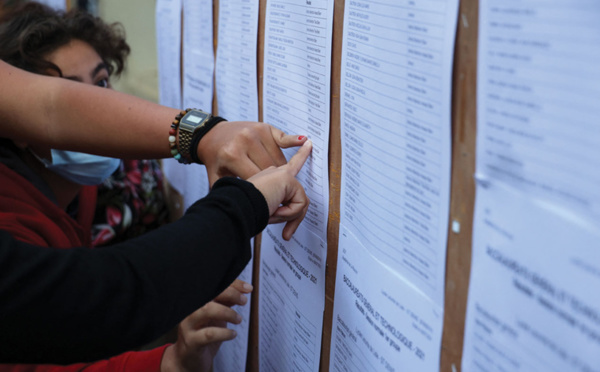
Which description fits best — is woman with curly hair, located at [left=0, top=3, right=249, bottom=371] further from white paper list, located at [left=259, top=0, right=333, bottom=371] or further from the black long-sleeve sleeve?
the black long-sleeve sleeve

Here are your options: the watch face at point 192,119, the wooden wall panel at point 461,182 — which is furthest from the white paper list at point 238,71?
the wooden wall panel at point 461,182

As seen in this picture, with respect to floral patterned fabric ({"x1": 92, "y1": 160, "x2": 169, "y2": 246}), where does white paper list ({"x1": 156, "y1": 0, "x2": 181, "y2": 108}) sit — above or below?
above

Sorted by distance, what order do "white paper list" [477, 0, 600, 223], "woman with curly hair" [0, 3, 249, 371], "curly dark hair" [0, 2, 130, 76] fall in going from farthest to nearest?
"curly dark hair" [0, 2, 130, 76]
"woman with curly hair" [0, 3, 249, 371]
"white paper list" [477, 0, 600, 223]

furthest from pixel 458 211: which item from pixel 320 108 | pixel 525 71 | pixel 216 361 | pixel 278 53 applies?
pixel 216 361

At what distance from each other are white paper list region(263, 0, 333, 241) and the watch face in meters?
0.10

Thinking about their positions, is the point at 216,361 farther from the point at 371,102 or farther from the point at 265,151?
the point at 371,102

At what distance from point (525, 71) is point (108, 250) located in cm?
37

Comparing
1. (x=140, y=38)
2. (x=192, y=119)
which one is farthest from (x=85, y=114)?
(x=140, y=38)

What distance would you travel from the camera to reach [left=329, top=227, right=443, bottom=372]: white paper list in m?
0.41

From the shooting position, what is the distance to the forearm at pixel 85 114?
29.1 inches

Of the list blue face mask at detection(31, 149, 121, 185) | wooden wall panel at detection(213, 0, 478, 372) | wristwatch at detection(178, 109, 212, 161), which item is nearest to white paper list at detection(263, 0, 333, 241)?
wristwatch at detection(178, 109, 212, 161)

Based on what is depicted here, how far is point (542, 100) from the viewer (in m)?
0.27

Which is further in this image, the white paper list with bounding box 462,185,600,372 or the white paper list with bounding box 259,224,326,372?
the white paper list with bounding box 259,224,326,372

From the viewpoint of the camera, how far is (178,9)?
115 cm
